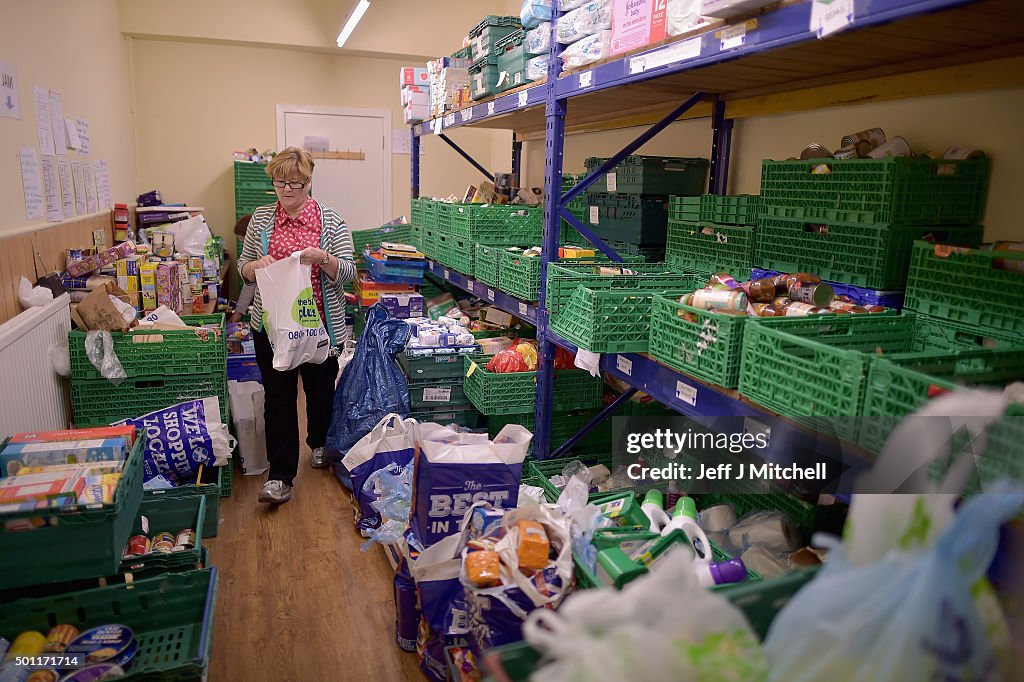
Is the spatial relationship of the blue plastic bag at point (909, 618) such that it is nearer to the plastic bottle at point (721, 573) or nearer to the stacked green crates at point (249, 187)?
the plastic bottle at point (721, 573)

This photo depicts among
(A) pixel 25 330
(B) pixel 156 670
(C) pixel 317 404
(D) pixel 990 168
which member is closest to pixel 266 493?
(C) pixel 317 404

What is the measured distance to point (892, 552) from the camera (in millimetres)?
933

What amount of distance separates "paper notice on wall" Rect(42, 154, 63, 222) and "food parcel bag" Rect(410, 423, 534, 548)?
2.80m

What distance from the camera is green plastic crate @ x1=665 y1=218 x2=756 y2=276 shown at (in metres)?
2.74

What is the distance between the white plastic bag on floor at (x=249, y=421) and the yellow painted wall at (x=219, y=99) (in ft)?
14.3

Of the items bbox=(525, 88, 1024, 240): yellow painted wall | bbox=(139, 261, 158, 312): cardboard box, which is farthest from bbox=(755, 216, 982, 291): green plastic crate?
bbox=(139, 261, 158, 312): cardboard box

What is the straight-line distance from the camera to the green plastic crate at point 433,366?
397 centimetres

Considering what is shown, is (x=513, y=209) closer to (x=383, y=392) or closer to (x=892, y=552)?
(x=383, y=392)

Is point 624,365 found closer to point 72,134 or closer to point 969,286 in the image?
point 969,286

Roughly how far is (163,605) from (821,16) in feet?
8.35

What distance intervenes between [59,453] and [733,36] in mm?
2404

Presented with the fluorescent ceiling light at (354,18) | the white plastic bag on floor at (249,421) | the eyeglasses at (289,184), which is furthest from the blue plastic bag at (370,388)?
the fluorescent ceiling light at (354,18)

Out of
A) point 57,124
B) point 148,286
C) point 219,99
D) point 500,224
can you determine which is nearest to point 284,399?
point 148,286

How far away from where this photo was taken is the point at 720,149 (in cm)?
348
